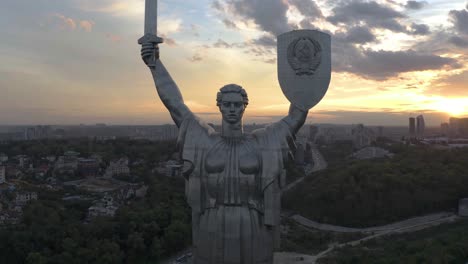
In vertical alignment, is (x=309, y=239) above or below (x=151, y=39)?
below

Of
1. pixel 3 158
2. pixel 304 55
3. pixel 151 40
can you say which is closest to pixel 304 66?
pixel 304 55

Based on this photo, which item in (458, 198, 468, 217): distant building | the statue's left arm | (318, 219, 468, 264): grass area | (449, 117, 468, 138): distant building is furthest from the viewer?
(449, 117, 468, 138): distant building

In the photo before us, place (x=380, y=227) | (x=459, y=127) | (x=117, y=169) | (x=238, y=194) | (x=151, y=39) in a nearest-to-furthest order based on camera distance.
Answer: (x=238, y=194)
(x=151, y=39)
(x=380, y=227)
(x=117, y=169)
(x=459, y=127)

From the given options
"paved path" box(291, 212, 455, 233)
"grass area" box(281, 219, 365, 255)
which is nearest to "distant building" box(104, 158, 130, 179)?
"paved path" box(291, 212, 455, 233)

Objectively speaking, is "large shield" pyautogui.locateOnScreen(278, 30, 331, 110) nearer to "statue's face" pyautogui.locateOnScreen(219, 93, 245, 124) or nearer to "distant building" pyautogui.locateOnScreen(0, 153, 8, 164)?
"statue's face" pyautogui.locateOnScreen(219, 93, 245, 124)

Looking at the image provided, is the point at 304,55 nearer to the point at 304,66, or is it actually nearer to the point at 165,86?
the point at 304,66

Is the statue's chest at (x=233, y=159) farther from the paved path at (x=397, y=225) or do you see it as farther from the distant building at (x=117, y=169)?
the distant building at (x=117, y=169)
